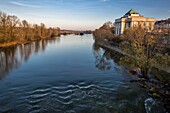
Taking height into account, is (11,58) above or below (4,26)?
below

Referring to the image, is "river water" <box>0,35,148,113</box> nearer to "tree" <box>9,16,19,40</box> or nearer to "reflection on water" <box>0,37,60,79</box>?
"reflection on water" <box>0,37,60,79</box>

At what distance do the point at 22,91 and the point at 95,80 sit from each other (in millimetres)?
6358

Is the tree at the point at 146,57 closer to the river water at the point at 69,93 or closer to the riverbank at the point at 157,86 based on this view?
the riverbank at the point at 157,86

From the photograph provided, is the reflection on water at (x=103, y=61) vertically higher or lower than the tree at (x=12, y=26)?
lower

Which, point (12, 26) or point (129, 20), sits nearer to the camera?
point (12, 26)

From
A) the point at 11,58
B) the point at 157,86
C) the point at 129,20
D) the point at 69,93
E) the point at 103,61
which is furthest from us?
the point at 129,20

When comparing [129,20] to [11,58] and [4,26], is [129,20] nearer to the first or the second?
[4,26]

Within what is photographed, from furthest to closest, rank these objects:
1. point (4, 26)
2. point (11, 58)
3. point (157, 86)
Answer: point (4, 26) < point (11, 58) < point (157, 86)

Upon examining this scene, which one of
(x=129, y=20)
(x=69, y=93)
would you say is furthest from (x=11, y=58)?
(x=129, y=20)

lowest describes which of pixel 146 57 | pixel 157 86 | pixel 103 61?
pixel 157 86


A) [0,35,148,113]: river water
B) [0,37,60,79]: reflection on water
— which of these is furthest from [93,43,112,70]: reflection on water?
[0,37,60,79]: reflection on water

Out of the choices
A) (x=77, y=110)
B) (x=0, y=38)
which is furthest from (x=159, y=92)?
(x=0, y=38)

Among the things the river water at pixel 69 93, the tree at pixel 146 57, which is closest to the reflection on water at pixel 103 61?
the river water at pixel 69 93

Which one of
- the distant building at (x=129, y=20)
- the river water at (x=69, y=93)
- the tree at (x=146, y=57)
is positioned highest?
the distant building at (x=129, y=20)
